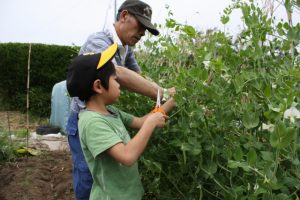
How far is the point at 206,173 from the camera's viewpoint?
66.4 inches

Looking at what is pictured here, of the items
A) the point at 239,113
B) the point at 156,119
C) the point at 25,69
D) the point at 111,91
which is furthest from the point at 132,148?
the point at 25,69

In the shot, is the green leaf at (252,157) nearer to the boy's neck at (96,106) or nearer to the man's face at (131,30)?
the boy's neck at (96,106)

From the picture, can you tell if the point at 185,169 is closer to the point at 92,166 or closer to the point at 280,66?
the point at 92,166

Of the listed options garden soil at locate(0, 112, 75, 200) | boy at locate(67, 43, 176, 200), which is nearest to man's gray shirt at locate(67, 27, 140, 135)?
boy at locate(67, 43, 176, 200)

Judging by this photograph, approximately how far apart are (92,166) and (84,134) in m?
0.15

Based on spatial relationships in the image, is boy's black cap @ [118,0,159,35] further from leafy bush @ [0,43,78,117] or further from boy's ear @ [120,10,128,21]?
leafy bush @ [0,43,78,117]

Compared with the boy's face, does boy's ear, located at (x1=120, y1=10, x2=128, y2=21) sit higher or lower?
higher

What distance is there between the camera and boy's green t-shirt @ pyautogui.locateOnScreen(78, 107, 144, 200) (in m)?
1.70

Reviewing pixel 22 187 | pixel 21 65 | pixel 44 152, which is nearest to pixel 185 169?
pixel 22 187

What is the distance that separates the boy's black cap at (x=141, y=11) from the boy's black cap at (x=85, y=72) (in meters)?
0.47

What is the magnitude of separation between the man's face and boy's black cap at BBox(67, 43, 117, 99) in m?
0.48

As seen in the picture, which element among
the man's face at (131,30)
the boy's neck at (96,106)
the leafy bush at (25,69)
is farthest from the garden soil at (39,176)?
the leafy bush at (25,69)

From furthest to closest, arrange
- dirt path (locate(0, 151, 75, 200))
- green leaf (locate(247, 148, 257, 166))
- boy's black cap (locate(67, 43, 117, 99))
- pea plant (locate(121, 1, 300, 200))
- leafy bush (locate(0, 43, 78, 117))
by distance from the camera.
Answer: leafy bush (locate(0, 43, 78, 117)) < dirt path (locate(0, 151, 75, 200)) < boy's black cap (locate(67, 43, 117, 99)) < pea plant (locate(121, 1, 300, 200)) < green leaf (locate(247, 148, 257, 166))

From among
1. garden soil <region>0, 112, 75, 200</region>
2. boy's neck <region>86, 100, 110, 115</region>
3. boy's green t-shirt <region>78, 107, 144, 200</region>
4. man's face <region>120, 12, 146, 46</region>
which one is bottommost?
garden soil <region>0, 112, 75, 200</region>
